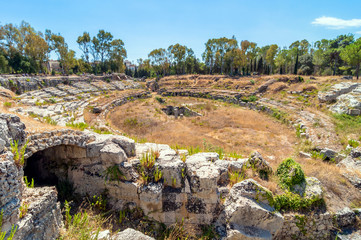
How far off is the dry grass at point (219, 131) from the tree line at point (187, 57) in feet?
70.1

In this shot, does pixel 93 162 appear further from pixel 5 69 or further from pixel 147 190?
pixel 5 69

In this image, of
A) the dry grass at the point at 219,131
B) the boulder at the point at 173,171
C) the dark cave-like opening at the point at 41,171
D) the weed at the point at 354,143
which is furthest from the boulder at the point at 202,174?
the weed at the point at 354,143

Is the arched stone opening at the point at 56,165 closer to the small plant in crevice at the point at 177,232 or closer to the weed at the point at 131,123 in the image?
the small plant in crevice at the point at 177,232

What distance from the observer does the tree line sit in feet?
111

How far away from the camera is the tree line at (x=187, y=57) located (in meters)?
33.8

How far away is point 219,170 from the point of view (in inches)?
233

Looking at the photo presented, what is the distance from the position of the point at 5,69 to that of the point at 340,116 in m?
54.4

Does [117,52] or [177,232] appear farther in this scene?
[117,52]

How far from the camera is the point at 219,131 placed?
17141mm

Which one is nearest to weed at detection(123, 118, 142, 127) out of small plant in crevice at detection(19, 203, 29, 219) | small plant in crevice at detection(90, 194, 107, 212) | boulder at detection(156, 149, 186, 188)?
small plant in crevice at detection(90, 194, 107, 212)

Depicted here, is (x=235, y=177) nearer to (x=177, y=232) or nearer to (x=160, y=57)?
(x=177, y=232)

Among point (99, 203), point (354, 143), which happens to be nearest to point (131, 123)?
point (99, 203)

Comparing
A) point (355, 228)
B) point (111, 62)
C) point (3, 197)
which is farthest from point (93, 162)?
point (111, 62)

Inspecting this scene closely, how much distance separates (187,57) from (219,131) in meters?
49.0
